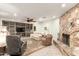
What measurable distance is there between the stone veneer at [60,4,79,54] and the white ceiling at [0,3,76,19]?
133mm

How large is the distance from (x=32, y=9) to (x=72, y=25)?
1.14 m

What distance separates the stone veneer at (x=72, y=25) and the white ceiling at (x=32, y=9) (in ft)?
0.44

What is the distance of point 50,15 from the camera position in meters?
2.72

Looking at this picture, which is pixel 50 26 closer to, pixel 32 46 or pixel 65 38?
pixel 65 38

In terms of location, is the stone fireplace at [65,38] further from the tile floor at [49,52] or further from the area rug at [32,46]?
the area rug at [32,46]

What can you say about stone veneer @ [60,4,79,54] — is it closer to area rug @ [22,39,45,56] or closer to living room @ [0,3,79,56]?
Result: living room @ [0,3,79,56]

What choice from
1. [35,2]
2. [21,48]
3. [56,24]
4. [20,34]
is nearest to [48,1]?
[35,2]

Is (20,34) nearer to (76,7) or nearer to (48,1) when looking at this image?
(48,1)

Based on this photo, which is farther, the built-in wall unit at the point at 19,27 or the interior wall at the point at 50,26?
the interior wall at the point at 50,26

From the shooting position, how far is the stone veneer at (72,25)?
2.60m

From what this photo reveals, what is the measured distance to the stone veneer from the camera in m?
2.60

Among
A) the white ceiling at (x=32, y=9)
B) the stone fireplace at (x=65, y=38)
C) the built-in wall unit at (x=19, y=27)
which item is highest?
the white ceiling at (x=32, y=9)

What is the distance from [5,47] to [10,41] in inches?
7.6

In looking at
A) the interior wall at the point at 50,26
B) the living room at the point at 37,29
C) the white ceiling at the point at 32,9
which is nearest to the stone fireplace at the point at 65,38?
the living room at the point at 37,29
